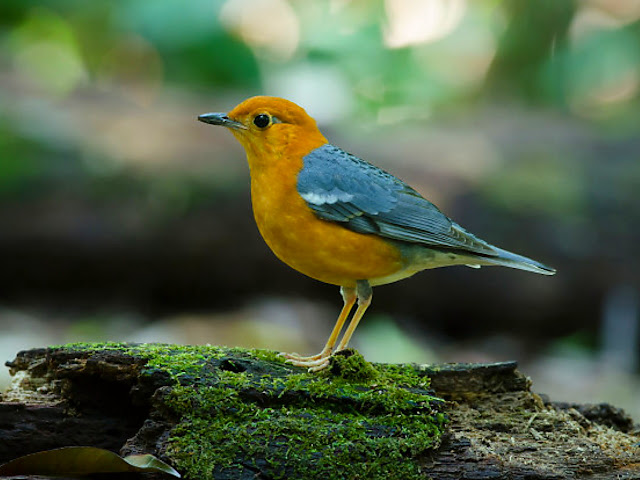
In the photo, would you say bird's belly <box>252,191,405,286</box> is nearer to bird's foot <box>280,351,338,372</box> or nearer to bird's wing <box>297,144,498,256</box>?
bird's wing <box>297,144,498,256</box>

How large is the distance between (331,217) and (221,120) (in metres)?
0.94

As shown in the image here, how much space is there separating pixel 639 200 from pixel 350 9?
543cm

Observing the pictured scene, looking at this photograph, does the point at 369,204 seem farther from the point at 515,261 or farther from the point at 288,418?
the point at 288,418

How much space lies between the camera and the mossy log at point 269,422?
3.53 m

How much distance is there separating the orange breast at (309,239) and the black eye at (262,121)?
27cm

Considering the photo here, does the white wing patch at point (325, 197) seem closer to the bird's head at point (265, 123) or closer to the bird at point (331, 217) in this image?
the bird at point (331, 217)

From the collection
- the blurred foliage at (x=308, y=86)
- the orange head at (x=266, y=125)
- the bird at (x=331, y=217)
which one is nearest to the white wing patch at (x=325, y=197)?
the bird at (x=331, y=217)

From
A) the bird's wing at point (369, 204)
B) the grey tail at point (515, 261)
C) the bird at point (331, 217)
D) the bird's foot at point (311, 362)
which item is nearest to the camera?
the bird's foot at point (311, 362)

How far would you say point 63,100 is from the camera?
36.2 ft

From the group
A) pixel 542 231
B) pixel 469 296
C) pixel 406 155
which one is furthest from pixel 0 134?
pixel 542 231

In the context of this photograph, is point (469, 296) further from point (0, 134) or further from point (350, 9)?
point (0, 134)

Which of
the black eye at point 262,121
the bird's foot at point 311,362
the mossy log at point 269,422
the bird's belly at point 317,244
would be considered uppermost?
the black eye at point 262,121

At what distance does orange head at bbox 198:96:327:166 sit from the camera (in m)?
4.53

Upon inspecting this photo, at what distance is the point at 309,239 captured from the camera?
14.1 ft
